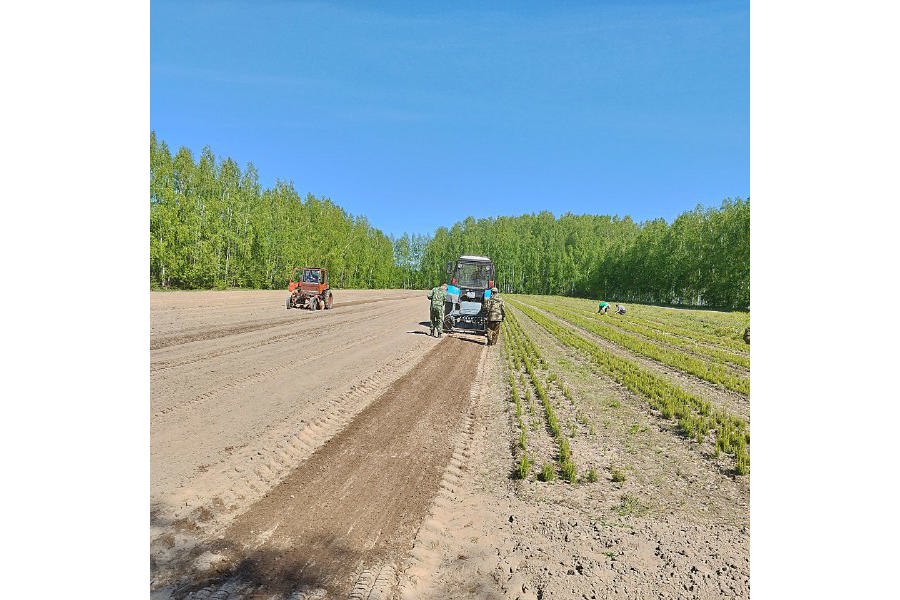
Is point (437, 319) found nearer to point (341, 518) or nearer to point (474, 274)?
point (474, 274)

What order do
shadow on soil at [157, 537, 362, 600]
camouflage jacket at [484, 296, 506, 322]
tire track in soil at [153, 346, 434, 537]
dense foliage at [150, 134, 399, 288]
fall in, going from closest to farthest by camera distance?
shadow on soil at [157, 537, 362, 600] < tire track in soil at [153, 346, 434, 537] < camouflage jacket at [484, 296, 506, 322] < dense foliage at [150, 134, 399, 288]

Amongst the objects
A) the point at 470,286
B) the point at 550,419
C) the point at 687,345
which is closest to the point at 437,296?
the point at 470,286

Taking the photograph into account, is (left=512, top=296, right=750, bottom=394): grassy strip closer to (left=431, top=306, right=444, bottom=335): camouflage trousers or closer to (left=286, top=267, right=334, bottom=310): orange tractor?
(left=431, top=306, right=444, bottom=335): camouflage trousers

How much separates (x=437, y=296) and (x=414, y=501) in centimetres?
1174

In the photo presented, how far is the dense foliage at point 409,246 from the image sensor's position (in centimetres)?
729

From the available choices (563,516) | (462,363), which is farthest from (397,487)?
(462,363)

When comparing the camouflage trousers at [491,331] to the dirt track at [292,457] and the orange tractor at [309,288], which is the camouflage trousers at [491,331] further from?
the orange tractor at [309,288]

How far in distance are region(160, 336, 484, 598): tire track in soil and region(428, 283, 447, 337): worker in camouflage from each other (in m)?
9.35

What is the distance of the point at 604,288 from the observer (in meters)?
23.0

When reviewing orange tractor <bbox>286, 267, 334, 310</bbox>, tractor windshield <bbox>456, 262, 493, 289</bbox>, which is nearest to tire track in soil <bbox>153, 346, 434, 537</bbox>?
Answer: tractor windshield <bbox>456, 262, 493, 289</bbox>

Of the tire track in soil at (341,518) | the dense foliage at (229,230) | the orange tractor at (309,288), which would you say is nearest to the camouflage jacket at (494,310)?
the tire track in soil at (341,518)

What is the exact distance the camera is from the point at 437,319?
15836mm

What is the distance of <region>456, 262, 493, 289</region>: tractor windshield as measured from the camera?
605 inches
